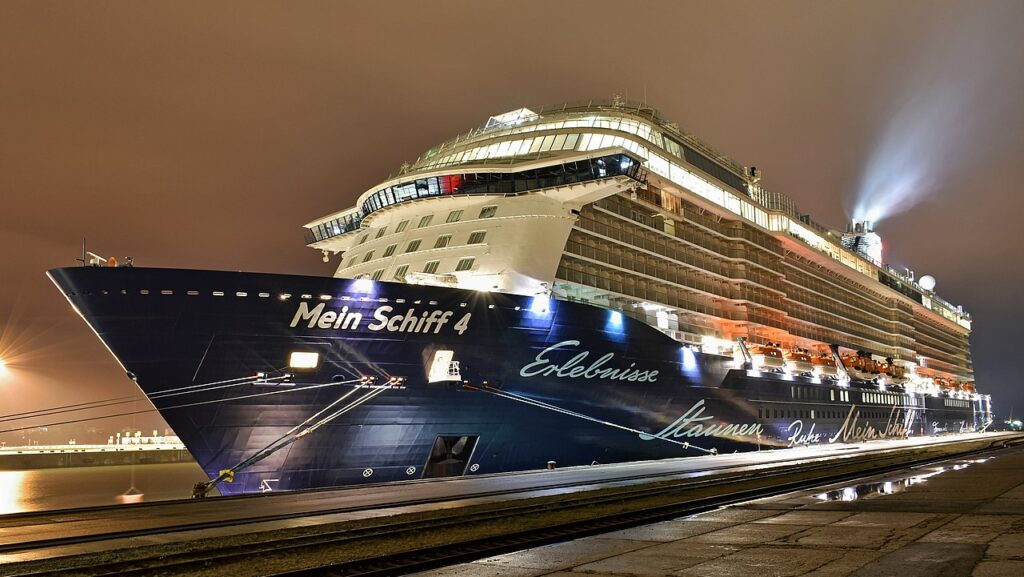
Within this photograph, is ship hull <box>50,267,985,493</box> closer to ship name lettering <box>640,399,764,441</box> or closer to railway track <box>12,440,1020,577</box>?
ship name lettering <box>640,399,764,441</box>

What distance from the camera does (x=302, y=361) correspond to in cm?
1905

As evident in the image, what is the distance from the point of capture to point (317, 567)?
9258 millimetres

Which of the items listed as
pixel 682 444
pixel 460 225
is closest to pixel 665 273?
pixel 682 444

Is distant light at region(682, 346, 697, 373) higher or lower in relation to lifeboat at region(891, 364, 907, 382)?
lower

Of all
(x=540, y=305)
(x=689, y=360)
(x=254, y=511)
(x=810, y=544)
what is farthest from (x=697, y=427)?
(x=810, y=544)

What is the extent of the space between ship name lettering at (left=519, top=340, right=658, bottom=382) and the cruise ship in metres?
0.07

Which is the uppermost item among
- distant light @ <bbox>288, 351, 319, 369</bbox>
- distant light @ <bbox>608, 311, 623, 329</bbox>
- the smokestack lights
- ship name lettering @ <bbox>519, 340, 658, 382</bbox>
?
the smokestack lights

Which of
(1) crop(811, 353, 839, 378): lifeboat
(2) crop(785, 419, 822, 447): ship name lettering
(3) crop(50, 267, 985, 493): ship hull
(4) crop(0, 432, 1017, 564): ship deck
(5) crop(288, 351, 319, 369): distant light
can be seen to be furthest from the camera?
(1) crop(811, 353, 839, 378): lifeboat

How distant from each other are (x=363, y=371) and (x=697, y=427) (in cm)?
1612

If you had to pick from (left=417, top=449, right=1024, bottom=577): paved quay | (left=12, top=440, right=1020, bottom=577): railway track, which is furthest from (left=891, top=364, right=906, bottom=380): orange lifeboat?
(left=417, top=449, right=1024, bottom=577): paved quay

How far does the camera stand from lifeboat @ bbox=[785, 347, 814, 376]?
132ft

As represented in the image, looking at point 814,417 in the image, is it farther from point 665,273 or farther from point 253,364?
point 253,364

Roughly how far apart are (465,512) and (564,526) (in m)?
2.23

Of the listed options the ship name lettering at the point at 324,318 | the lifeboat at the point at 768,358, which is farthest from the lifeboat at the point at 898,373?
the ship name lettering at the point at 324,318
